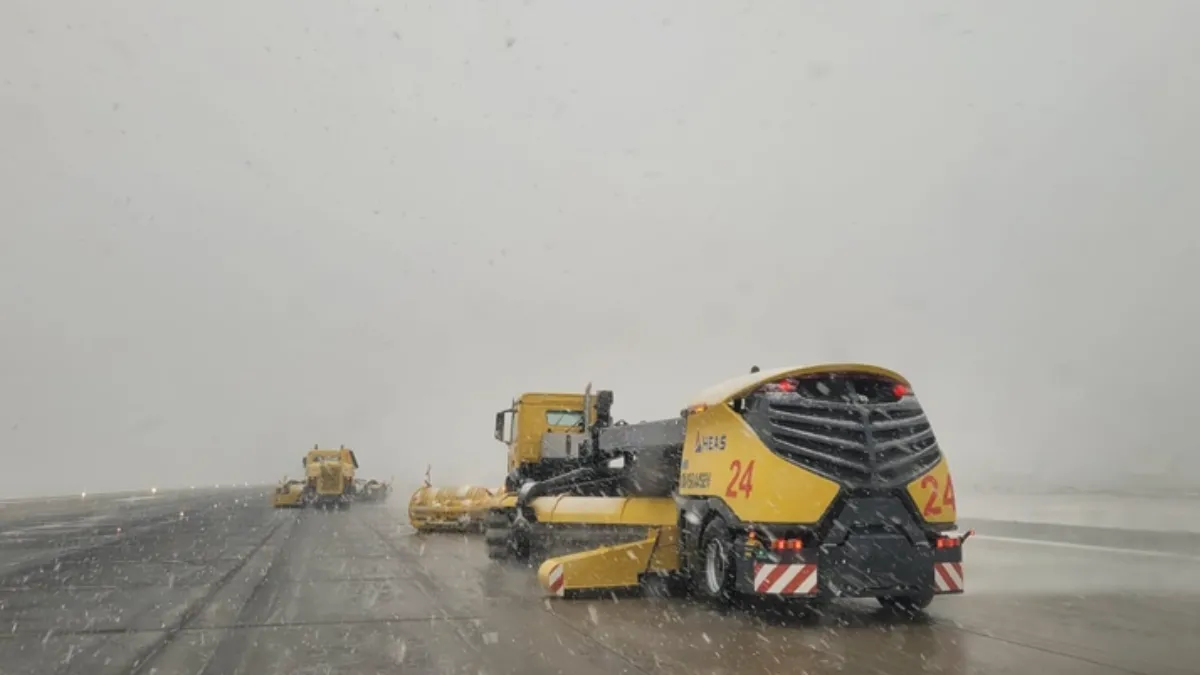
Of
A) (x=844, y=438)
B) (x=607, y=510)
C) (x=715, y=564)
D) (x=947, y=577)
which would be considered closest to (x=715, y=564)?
(x=715, y=564)

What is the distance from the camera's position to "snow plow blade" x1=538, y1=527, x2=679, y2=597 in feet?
37.3

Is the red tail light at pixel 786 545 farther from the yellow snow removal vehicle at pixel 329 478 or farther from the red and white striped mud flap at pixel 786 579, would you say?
the yellow snow removal vehicle at pixel 329 478

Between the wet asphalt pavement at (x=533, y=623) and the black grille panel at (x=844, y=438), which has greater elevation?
the black grille panel at (x=844, y=438)

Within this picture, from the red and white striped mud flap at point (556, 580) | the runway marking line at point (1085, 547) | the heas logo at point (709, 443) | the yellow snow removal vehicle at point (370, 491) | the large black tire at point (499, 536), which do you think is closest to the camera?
the heas logo at point (709, 443)

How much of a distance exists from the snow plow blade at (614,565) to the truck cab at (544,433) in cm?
765

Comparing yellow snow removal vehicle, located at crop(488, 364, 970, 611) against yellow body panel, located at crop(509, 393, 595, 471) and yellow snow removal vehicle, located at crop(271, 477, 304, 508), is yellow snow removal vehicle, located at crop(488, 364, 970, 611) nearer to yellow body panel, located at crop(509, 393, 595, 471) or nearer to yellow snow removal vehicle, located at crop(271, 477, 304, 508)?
yellow body panel, located at crop(509, 393, 595, 471)

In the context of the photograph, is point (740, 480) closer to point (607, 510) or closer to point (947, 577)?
point (947, 577)

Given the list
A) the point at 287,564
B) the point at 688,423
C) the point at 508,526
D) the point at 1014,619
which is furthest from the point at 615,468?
the point at 1014,619

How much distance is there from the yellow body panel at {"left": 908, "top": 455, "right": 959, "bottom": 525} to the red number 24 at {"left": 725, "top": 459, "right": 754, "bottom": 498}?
1.66 metres

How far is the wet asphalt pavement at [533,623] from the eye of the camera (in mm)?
7395

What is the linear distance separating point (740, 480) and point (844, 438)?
3.88 feet

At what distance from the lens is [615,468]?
15.3m

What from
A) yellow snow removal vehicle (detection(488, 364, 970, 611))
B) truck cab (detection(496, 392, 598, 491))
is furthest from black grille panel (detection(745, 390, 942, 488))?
truck cab (detection(496, 392, 598, 491))

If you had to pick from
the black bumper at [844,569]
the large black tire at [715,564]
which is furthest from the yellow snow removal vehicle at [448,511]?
the black bumper at [844,569]
